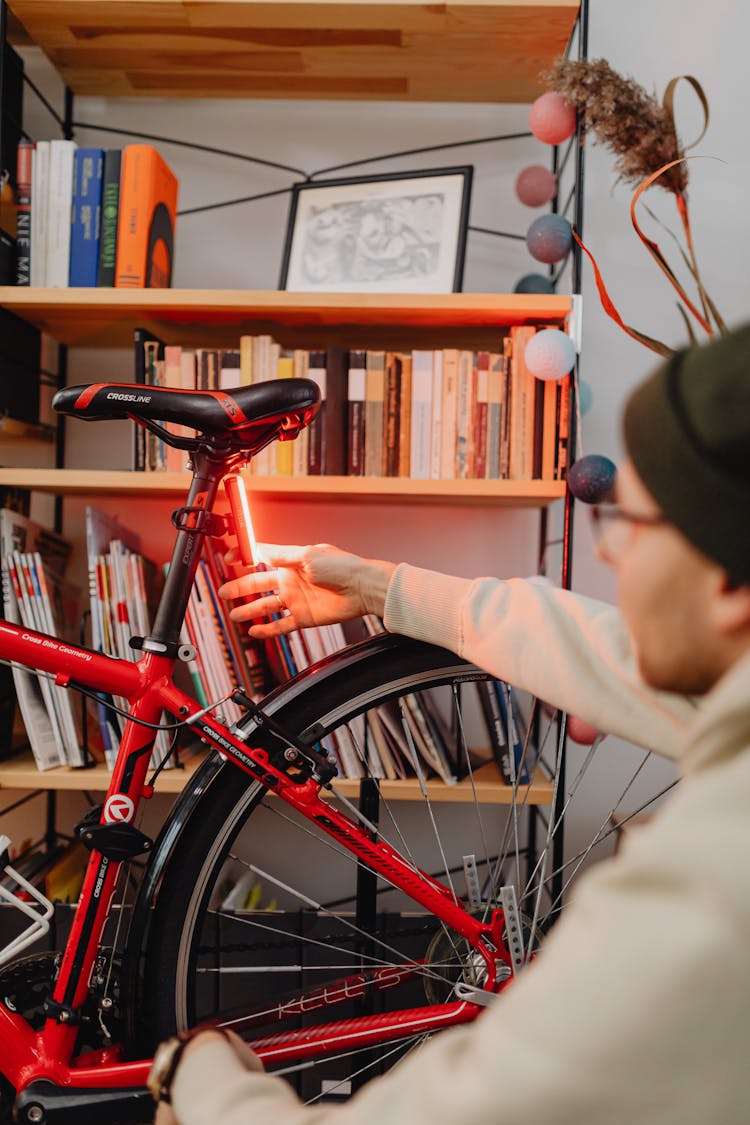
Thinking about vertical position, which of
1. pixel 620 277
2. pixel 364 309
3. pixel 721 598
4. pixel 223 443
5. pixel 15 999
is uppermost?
pixel 620 277

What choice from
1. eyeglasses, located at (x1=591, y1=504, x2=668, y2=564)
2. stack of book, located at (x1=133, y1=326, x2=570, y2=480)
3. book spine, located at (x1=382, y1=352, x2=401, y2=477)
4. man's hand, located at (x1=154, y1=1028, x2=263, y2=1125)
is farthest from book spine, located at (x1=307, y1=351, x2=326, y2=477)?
man's hand, located at (x1=154, y1=1028, x2=263, y2=1125)

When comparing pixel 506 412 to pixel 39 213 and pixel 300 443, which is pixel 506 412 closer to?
pixel 300 443

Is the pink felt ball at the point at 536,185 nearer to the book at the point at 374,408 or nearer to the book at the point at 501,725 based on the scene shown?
the book at the point at 374,408

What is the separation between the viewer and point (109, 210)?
1309mm

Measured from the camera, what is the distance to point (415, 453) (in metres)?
1.30

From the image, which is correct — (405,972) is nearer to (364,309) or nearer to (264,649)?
(264,649)

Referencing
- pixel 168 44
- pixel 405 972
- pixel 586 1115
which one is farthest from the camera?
pixel 168 44

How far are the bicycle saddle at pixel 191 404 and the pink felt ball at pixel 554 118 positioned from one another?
671mm

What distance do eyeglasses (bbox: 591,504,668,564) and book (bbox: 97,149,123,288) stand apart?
3.49 ft

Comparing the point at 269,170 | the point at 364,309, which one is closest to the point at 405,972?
the point at 364,309

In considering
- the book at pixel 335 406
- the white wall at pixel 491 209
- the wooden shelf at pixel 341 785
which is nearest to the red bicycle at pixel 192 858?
the wooden shelf at pixel 341 785

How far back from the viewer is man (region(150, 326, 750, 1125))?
0.39 metres

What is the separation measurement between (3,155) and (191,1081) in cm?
142

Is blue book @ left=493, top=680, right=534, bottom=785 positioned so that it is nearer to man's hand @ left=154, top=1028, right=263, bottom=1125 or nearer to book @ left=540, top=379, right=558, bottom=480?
book @ left=540, top=379, right=558, bottom=480
